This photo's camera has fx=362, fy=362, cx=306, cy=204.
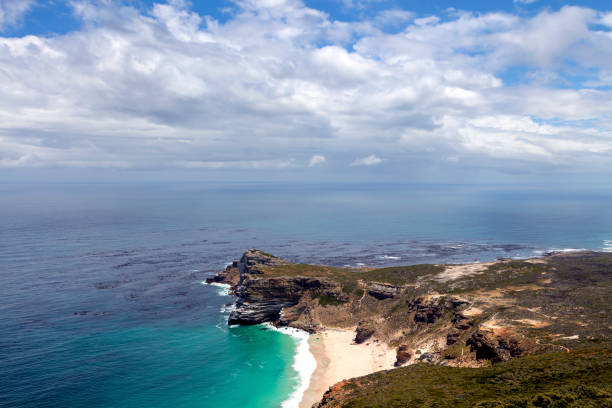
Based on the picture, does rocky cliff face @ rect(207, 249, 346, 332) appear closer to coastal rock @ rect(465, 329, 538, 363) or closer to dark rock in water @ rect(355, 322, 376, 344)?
dark rock in water @ rect(355, 322, 376, 344)

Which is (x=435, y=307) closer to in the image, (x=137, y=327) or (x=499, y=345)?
(x=499, y=345)

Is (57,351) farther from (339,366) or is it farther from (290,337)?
(339,366)

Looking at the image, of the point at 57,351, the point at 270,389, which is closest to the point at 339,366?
the point at 270,389

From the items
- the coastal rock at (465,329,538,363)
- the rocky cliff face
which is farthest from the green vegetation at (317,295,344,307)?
the coastal rock at (465,329,538,363)

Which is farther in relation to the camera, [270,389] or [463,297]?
[463,297]

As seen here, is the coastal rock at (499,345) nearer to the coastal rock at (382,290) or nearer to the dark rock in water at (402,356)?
the dark rock in water at (402,356)

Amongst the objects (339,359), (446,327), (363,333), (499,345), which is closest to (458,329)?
(446,327)
